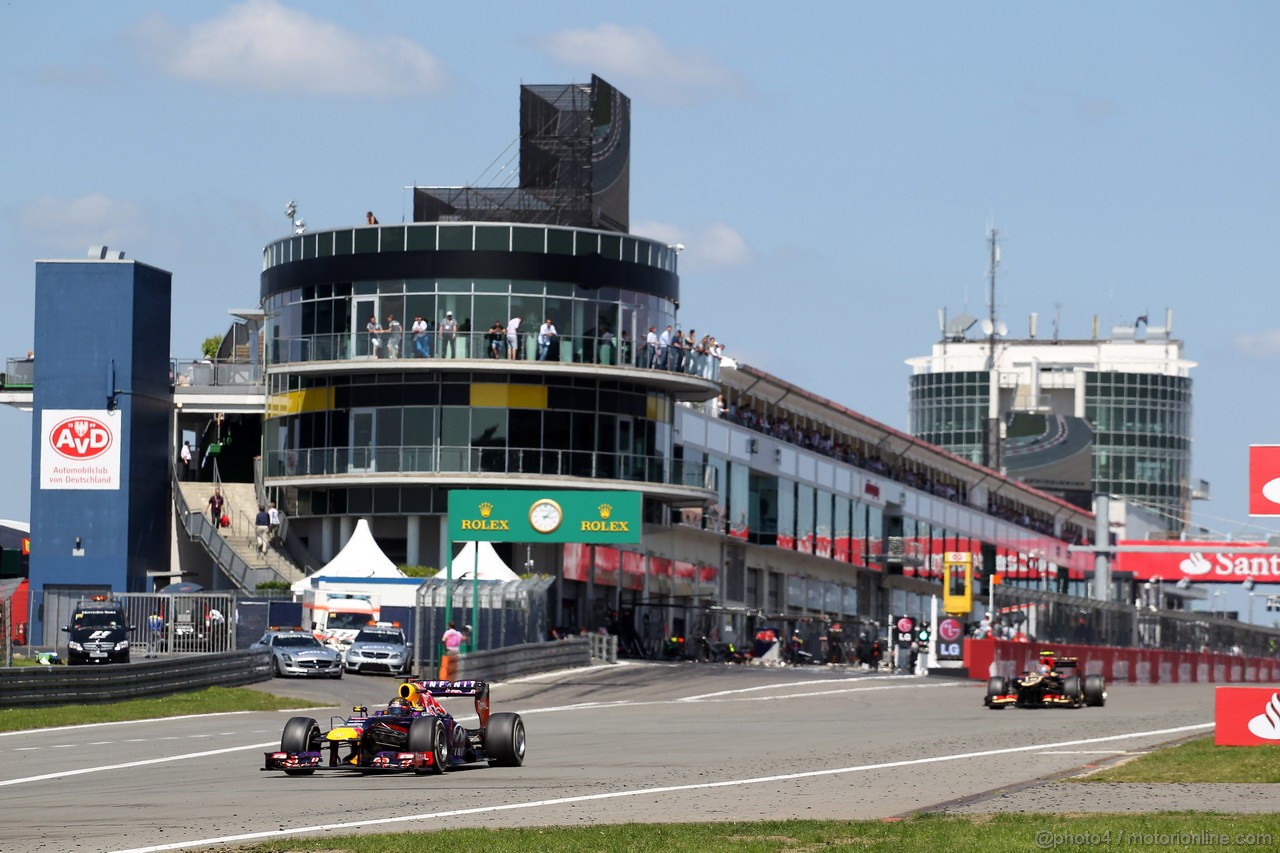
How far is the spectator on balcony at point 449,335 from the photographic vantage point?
65731mm

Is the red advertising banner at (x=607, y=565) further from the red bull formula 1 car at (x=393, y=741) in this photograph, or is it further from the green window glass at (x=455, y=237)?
the red bull formula 1 car at (x=393, y=741)

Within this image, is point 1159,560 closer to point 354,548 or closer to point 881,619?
point 881,619

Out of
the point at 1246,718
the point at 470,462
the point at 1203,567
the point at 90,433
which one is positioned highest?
the point at 90,433

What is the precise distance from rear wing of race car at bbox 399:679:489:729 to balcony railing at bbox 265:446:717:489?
40579 mm

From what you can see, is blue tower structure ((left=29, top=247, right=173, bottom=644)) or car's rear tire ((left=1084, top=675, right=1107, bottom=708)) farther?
blue tower structure ((left=29, top=247, right=173, bottom=644))

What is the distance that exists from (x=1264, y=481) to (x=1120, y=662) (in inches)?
1604

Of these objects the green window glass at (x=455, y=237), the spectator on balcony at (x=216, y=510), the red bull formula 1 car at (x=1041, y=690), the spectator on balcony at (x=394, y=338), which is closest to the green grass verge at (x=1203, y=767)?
the red bull formula 1 car at (x=1041, y=690)

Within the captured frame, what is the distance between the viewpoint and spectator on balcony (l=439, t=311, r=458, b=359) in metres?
65.7

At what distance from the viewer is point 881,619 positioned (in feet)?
326

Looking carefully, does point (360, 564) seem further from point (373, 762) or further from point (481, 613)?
point (373, 762)

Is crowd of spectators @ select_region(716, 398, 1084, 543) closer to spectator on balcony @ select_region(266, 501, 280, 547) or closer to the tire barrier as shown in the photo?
spectator on balcony @ select_region(266, 501, 280, 547)

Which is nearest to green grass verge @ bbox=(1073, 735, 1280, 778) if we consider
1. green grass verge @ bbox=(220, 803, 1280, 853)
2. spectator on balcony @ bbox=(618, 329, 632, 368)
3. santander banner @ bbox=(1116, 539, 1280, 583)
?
A: green grass verge @ bbox=(220, 803, 1280, 853)

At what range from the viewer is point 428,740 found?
23.2 m

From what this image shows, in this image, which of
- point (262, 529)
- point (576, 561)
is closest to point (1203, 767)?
point (576, 561)
